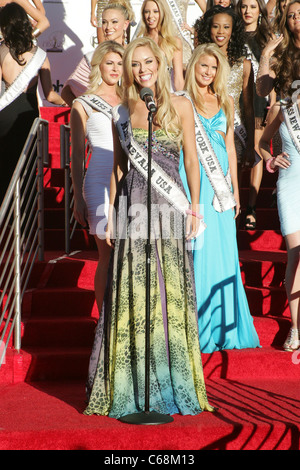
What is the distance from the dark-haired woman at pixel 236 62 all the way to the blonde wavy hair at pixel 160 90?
2.25 meters

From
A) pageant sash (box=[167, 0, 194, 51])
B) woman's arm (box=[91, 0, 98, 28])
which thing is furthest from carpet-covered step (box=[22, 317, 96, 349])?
A: woman's arm (box=[91, 0, 98, 28])

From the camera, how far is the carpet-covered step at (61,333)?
201 inches

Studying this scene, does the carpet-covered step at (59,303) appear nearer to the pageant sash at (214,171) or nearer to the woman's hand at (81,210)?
the woman's hand at (81,210)

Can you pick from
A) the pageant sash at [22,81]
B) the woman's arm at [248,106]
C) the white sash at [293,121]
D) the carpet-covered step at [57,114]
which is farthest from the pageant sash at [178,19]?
the white sash at [293,121]

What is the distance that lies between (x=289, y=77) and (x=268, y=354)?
1.74 meters

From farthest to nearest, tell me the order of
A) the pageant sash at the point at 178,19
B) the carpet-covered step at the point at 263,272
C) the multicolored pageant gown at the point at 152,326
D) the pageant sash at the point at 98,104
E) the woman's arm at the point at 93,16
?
the woman's arm at the point at 93,16, the pageant sash at the point at 178,19, the carpet-covered step at the point at 263,272, the pageant sash at the point at 98,104, the multicolored pageant gown at the point at 152,326

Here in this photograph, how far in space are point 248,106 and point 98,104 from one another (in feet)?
6.00

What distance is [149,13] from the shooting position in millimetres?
6402

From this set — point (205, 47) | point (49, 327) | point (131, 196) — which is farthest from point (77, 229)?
point (131, 196)

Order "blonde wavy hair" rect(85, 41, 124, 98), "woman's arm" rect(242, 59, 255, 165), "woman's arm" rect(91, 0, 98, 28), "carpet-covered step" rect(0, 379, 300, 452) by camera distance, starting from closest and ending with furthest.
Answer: "carpet-covered step" rect(0, 379, 300, 452) < "blonde wavy hair" rect(85, 41, 124, 98) < "woman's arm" rect(242, 59, 255, 165) < "woman's arm" rect(91, 0, 98, 28)

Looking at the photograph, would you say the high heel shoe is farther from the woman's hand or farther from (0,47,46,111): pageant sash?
(0,47,46,111): pageant sash

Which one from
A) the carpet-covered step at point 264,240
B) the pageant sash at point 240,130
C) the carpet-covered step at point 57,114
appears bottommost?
the carpet-covered step at point 264,240

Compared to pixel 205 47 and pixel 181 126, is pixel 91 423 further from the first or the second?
pixel 205 47

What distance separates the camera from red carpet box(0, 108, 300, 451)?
370 cm
